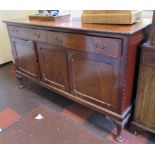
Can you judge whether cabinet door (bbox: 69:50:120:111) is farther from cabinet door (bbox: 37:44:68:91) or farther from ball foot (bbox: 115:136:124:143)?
ball foot (bbox: 115:136:124:143)

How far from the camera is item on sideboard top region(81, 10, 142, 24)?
1191 millimetres

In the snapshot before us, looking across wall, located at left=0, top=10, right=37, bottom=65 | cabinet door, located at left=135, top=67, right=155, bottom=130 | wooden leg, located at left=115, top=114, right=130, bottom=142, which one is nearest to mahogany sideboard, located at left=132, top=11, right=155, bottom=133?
cabinet door, located at left=135, top=67, right=155, bottom=130

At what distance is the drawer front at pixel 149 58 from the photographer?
115 cm

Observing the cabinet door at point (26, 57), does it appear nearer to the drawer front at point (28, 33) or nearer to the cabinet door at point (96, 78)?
the drawer front at point (28, 33)

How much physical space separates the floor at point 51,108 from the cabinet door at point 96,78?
26 cm

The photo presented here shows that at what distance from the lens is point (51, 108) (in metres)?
1.88

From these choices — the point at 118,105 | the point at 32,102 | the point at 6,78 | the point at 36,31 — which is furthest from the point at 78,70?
the point at 6,78

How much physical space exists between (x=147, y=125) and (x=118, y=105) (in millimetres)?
307

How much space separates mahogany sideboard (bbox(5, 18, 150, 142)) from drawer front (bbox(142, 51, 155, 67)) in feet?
0.23

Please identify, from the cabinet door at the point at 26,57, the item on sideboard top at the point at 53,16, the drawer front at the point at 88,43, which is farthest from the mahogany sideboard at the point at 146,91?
the cabinet door at the point at 26,57

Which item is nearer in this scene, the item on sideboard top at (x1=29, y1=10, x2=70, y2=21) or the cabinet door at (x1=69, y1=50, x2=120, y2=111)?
the cabinet door at (x1=69, y1=50, x2=120, y2=111)

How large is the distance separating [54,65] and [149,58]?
2.79 ft

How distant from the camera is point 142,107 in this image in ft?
4.42
